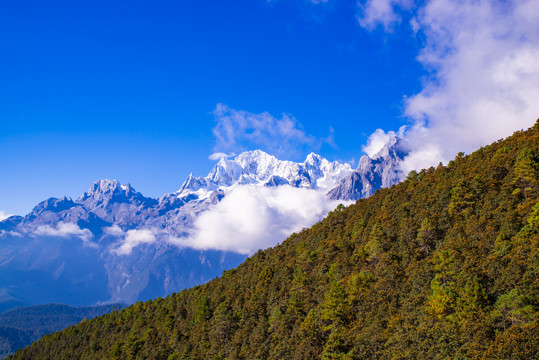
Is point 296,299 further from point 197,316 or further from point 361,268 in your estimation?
point 197,316

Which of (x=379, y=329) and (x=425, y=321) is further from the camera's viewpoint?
(x=379, y=329)

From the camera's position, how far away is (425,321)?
4606cm

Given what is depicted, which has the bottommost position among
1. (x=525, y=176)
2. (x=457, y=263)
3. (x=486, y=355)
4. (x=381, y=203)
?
(x=486, y=355)

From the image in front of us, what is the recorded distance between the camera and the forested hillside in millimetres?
41856

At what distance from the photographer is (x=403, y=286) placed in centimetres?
5716

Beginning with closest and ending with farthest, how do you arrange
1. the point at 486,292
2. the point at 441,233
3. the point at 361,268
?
1. the point at 486,292
2. the point at 441,233
3. the point at 361,268

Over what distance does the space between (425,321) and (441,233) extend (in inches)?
1039

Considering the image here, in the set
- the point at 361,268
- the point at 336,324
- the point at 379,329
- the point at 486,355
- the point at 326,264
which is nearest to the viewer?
the point at 486,355

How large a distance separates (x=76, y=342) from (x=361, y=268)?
147524 millimetres

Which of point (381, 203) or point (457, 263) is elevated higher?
point (381, 203)

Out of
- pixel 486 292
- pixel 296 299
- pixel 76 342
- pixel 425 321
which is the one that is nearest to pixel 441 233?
pixel 486 292

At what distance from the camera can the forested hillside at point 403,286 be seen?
41.9 meters

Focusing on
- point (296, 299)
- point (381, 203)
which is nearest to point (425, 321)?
point (296, 299)

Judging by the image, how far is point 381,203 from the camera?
104 m
